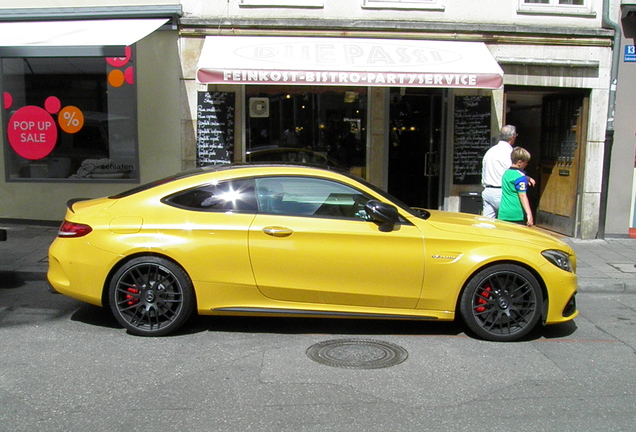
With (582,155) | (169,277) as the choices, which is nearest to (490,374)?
(169,277)

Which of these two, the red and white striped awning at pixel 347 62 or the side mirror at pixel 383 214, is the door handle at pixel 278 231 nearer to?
the side mirror at pixel 383 214

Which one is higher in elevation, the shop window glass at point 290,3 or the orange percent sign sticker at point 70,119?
the shop window glass at point 290,3

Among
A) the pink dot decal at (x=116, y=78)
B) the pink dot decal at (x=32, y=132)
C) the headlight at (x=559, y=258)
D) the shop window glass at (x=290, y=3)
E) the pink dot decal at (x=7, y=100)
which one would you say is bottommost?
the headlight at (x=559, y=258)

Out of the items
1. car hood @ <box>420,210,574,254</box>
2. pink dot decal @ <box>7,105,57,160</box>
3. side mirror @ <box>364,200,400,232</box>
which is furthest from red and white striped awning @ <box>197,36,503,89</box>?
side mirror @ <box>364,200,400,232</box>

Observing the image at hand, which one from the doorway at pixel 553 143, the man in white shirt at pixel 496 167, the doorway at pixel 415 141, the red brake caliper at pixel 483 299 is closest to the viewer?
the red brake caliper at pixel 483 299

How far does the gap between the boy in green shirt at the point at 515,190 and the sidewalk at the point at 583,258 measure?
1.31 m

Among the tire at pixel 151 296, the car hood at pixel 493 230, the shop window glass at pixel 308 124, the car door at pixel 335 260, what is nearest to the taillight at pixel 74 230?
the tire at pixel 151 296

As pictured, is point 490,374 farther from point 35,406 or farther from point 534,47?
point 534,47

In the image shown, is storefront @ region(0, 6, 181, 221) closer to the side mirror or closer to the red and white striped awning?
the red and white striped awning

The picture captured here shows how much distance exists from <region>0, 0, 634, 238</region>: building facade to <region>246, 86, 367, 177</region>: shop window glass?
0.06 ft

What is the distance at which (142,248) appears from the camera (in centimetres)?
534

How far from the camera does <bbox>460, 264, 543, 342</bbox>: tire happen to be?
17.8 feet

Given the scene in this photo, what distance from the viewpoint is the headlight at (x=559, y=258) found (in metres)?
5.51

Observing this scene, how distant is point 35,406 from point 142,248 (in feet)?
5.41
